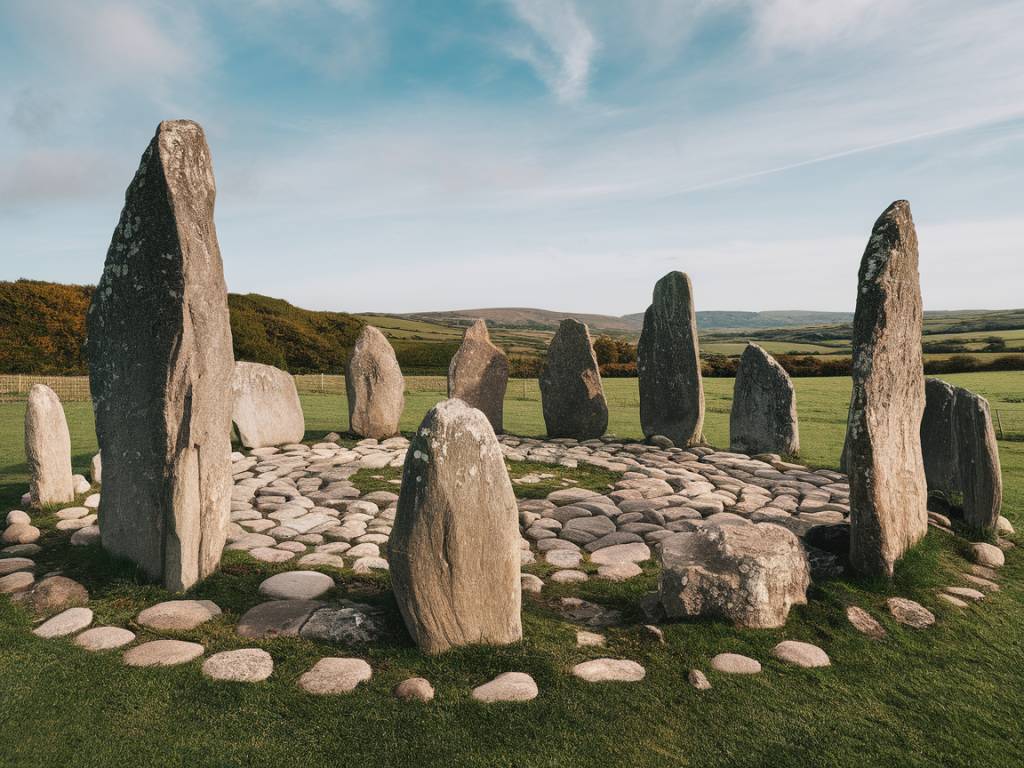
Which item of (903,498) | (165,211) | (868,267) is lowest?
(903,498)

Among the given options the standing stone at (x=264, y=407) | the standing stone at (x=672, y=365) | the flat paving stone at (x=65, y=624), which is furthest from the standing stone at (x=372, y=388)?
the flat paving stone at (x=65, y=624)

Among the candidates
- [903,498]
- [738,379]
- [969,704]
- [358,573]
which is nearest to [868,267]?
[903,498]

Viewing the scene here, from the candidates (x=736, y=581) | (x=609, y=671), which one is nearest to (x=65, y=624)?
(x=609, y=671)

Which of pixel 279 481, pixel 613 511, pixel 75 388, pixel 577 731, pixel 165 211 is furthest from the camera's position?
pixel 75 388

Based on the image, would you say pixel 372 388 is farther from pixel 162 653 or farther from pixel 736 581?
pixel 736 581

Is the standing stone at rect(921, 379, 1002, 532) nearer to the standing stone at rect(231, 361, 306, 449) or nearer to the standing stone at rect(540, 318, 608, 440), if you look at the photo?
the standing stone at rect(540, 318, 608, 440)

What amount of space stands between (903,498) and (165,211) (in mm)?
7124

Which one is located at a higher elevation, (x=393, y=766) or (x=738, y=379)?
(x=738, y=379)

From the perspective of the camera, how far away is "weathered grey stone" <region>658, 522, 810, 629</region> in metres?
4.90

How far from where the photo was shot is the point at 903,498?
20.2 ft

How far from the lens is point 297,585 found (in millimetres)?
5426

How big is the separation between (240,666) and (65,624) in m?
1.64

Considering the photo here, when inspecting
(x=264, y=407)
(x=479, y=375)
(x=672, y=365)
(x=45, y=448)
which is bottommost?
(x=264, y=407)

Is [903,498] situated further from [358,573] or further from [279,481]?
[279,481]
